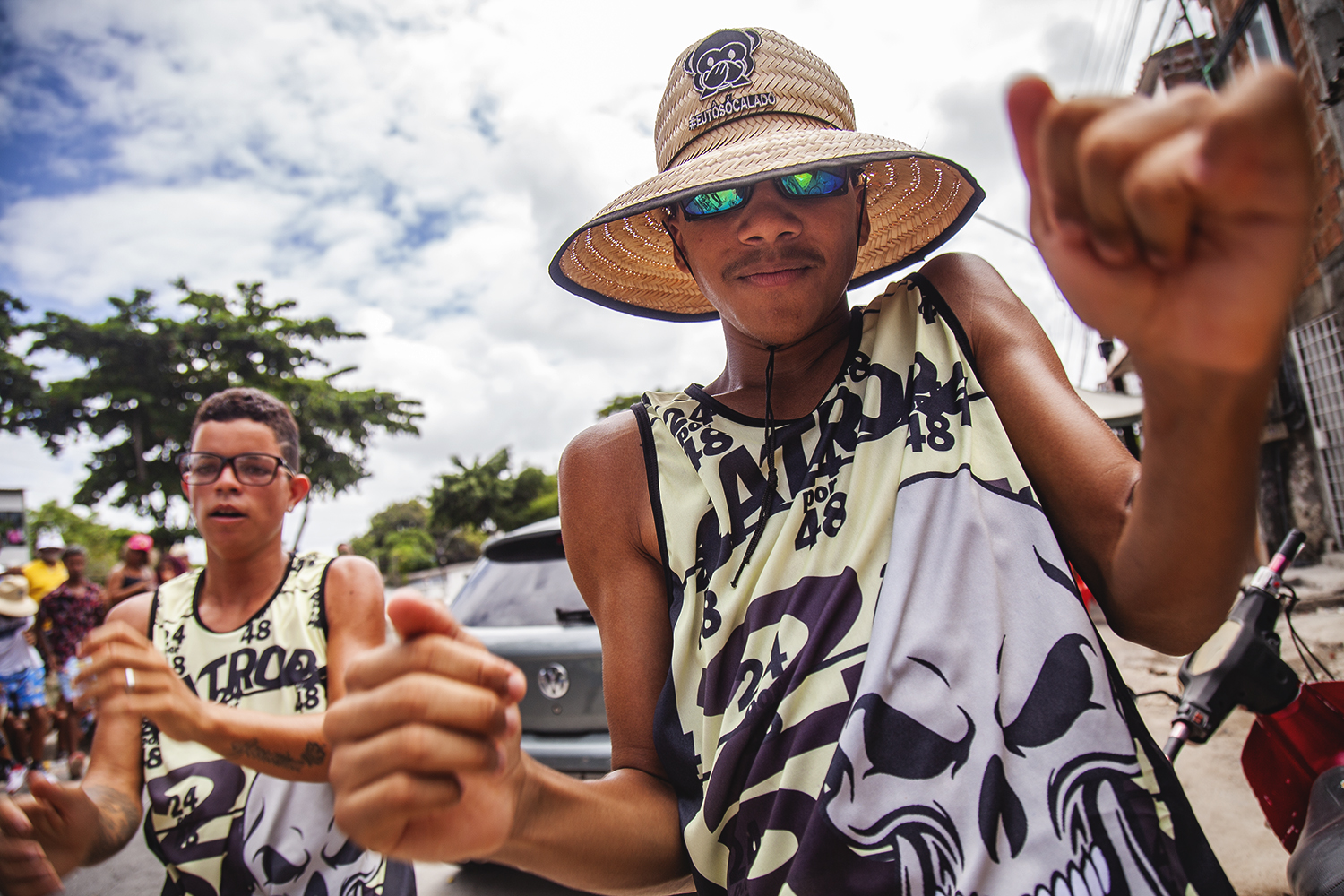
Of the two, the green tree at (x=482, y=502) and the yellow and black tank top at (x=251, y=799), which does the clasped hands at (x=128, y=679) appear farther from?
the green tree at (x=482, y=502)

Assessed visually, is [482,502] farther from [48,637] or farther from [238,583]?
[238,583]

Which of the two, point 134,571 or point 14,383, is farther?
point 14,383

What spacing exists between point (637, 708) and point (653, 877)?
0.29 meters

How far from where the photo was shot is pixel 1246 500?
776mm

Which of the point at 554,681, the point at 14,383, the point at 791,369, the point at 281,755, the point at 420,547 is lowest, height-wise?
the point at 554,681

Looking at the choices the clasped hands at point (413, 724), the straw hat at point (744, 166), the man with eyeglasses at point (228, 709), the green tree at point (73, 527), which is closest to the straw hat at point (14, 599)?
the man with eyeglasses at point (228, 709)

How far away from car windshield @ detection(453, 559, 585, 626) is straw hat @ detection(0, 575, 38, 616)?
5467mm

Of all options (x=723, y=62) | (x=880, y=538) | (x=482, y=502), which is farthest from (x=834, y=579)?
(x=482, y=502)

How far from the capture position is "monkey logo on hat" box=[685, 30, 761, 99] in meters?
1.49

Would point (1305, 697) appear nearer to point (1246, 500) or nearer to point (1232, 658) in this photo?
point (1232, 658)

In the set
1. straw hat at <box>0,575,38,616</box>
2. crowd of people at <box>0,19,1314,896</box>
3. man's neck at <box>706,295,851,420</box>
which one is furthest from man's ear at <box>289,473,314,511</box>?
straw hat at <box>0,575,38,616</box>

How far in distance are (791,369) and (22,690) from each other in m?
8.90

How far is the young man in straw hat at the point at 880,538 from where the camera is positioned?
1.99 feet

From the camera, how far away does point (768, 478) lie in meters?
1.31
